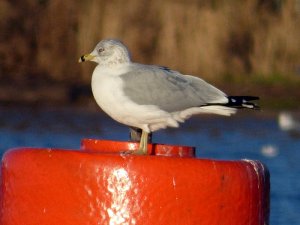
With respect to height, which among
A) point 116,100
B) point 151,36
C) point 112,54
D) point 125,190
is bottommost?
point 151,36

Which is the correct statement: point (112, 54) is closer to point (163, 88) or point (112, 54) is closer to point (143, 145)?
point (163, 88)

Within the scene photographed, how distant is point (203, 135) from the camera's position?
17125mm

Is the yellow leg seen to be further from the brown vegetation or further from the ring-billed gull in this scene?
the brown vegetation

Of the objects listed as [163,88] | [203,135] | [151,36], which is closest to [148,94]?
[163,88]

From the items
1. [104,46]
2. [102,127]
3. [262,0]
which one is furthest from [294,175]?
[262,0]

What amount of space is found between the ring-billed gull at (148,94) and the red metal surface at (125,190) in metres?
1.03

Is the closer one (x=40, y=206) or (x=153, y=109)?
(x=40, y=206)

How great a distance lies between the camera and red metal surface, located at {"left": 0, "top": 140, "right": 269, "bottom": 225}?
172 inches

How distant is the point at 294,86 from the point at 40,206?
17.0m

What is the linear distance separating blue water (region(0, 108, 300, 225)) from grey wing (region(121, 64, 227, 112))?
252 inches

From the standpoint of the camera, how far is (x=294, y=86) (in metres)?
21.1

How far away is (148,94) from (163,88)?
0.08 metres

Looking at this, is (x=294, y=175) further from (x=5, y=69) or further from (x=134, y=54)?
(x=5, y=69)

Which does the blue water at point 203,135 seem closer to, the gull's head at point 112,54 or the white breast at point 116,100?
the gull's head at point 112,54
